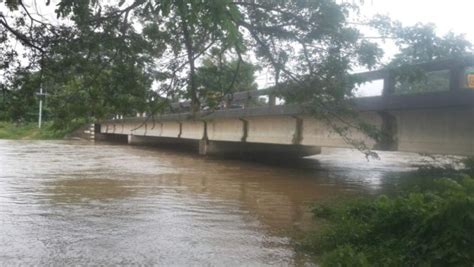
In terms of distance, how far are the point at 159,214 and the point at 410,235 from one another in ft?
16.5

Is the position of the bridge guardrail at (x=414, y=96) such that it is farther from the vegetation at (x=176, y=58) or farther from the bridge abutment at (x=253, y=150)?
the bridge abutment at (x=253, y=150)

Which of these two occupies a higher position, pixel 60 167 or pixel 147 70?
pixel 147 70

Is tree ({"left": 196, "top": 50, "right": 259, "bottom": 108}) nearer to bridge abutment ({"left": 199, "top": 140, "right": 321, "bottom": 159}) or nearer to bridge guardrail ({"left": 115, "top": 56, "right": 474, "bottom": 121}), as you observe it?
bridge guardrail ({"left": 115, "top": 56, "right": 474, "bottom": 121})

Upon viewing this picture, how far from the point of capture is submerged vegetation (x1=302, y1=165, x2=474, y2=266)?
4836 mm

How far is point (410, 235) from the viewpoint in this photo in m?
5.62

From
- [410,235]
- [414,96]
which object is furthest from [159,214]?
[414,96]

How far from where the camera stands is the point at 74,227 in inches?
317

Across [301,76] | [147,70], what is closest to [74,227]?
[147,70]

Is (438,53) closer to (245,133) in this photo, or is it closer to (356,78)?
(356,78)

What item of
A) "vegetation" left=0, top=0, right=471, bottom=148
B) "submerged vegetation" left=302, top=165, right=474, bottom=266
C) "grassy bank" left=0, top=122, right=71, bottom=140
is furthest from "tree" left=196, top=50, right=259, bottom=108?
"grassy bank" left=0, top=122, right=71, bottom=140

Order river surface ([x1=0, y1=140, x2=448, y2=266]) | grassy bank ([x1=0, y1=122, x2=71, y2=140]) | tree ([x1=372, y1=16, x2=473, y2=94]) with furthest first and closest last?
grassy bank ([x1=0, y1=122, x2=71, y2=140]) < tree ([x1=372, y1=16, x2=473, y2=94]) < river surface ([x1=0, y1=140, x2=448, y2=266])

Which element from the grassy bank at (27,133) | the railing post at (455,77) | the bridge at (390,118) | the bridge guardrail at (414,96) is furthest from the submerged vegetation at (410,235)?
the grassy bank at (27,133)

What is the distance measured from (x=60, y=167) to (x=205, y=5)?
59.9 ft

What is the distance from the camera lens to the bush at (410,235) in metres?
4.84
